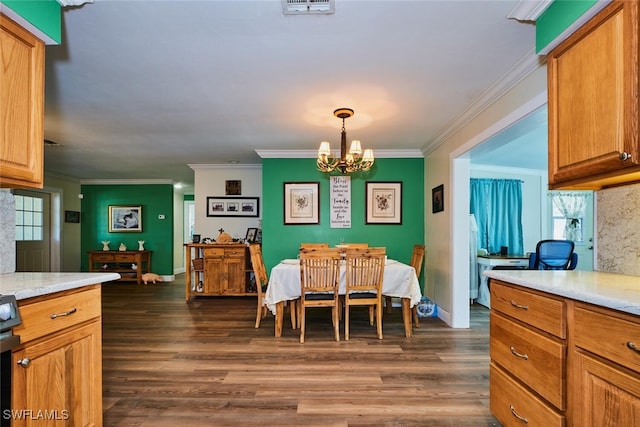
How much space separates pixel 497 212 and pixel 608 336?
5.32 meters

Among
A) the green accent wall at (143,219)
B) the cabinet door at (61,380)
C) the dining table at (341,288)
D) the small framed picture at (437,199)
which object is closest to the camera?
the cabinet door at (61,380)

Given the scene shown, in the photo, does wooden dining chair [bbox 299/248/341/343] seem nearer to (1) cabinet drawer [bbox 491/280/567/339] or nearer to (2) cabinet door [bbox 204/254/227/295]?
(1) cabinet drawer [bbox 491/280/567/339]

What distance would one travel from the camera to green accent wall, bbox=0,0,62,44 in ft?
4.99

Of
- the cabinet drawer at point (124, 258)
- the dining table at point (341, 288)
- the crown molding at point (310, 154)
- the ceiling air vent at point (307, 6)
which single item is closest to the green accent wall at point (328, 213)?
the crown molding at point (310, 154)

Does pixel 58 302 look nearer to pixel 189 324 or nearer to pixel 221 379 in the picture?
pixel 221 379

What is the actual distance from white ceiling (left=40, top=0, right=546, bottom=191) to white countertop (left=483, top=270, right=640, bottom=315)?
4.65 ft

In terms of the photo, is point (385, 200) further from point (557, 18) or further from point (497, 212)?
point (557, 18)

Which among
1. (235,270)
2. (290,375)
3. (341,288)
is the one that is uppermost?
(341,288)

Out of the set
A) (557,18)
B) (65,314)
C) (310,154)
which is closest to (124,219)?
(310,154)

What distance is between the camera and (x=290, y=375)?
266cm

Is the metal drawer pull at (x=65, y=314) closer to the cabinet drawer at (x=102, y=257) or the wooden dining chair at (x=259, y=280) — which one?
the wooden dining chair at (x=259, y=280)

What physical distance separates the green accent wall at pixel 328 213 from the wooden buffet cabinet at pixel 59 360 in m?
3.62

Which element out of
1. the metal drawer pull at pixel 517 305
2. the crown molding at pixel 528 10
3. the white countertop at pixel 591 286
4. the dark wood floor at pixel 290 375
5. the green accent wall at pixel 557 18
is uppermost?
the crown molding at pixel 528 10

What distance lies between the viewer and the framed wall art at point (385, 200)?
5246mm
